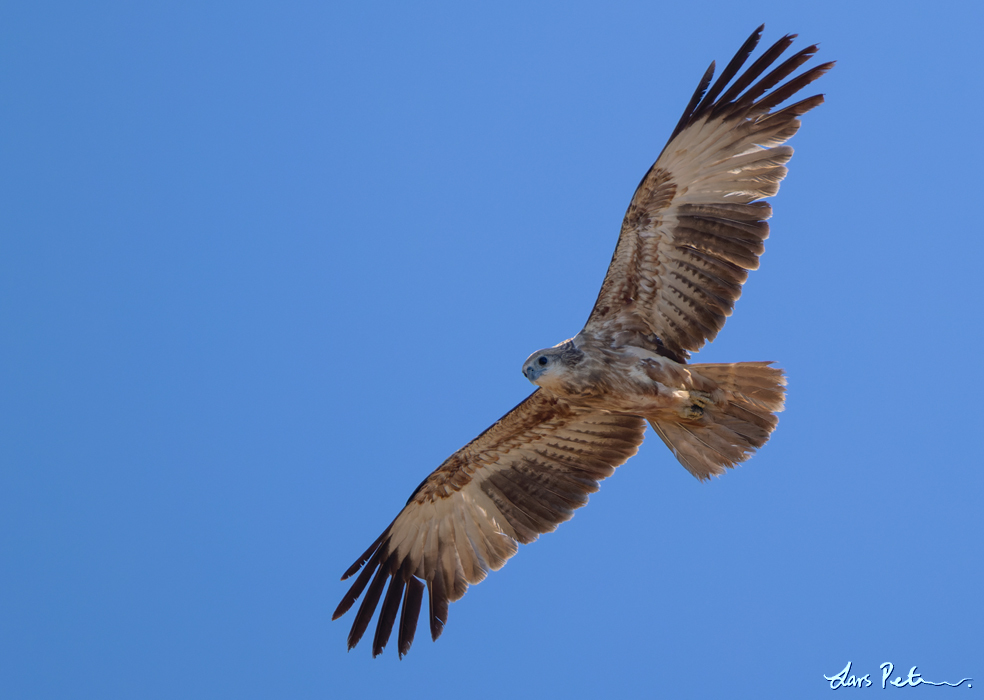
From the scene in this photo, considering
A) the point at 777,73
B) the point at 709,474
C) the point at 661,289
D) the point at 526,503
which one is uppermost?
the point at 777,73

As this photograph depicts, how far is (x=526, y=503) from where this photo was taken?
334 inches

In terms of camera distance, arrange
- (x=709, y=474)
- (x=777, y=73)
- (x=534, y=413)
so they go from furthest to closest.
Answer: (x=534, y=413)
(x=709, y=474)
(x=777, y=73)

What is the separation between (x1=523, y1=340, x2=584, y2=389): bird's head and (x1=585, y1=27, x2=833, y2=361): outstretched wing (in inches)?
20.4

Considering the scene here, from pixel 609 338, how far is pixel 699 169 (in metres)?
1.50

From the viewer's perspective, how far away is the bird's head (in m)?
7.61

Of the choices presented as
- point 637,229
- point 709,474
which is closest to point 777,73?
point 637,229

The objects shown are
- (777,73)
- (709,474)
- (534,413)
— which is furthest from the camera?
(534,413)

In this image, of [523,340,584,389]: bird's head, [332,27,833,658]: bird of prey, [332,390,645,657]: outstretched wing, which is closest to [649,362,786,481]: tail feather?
[332,27,833,658]: bird of prey

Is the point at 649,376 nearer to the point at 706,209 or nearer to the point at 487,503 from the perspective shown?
the point at 706,209

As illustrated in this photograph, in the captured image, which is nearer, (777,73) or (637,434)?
(777,73)

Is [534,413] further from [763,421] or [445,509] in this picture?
[763,421]

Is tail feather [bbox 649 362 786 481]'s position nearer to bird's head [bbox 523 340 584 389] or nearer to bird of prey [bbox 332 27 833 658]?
bird of prey [bbox 332 27 833 658]

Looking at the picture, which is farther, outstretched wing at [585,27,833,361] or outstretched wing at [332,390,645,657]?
outstretched wing at [332,390,645,657]

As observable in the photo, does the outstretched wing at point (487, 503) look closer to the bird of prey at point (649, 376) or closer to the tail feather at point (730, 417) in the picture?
the bird of prey at point (649, 376)
